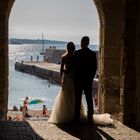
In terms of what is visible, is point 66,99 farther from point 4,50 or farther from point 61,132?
point 4,50

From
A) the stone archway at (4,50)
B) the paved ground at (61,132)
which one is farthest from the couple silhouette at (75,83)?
the stone archway at (4,50)

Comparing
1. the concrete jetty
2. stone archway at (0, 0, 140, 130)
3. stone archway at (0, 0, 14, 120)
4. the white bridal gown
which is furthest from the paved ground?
the concrete jetty

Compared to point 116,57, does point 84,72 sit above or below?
below

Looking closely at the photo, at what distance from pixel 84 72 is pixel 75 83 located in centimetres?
31

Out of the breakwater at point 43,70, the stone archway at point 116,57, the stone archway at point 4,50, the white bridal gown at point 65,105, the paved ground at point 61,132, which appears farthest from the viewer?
the breakwater at point 43,70

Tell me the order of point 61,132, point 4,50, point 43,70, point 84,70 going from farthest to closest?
point 43,70, point 4,50, point 84,70, point 61,132

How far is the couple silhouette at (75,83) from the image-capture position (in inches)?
334

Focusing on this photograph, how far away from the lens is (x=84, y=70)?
→ 8516 mm

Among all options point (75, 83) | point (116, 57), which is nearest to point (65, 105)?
point (75, 83)

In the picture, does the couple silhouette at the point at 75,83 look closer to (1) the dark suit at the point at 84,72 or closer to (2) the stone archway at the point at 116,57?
(1) the dark suit at the point at 84,72

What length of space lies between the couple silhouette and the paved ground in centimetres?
23

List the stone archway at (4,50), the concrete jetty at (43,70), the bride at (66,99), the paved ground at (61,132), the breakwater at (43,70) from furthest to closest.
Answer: the breakwater at (43,70)
the concrete jetty at (43,70)
the stone archway at (4,50)
the bride at (66,99)
the paved ground at (61,132)

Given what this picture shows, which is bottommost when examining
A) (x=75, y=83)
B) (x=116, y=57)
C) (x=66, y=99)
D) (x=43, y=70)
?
(x=43, y=70)

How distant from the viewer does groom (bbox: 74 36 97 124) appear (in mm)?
8445
